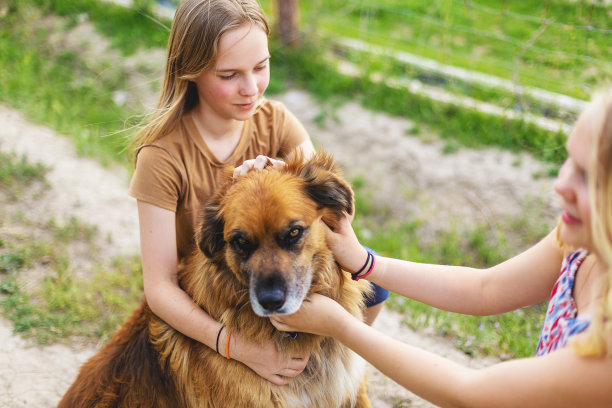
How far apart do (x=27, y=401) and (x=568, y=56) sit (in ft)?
16.9

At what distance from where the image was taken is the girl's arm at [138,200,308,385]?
86.3 inches

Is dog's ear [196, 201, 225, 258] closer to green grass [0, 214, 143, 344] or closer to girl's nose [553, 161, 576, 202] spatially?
girl's nose [553, 161, 576, 202]

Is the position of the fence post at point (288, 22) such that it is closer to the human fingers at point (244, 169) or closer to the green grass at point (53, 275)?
the green grass at point (53, 275)

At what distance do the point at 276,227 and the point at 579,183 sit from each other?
1047mm

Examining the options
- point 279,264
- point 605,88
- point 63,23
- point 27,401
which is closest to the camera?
point 605,88

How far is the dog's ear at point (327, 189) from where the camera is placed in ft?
7.08

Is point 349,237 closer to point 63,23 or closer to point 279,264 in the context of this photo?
point 279,264

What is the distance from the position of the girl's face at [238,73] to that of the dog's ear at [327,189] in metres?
0.41

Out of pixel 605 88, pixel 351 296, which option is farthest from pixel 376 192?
Answer: pixel 605 88

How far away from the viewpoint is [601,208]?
135 cm

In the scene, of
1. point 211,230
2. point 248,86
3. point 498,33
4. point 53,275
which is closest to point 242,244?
point 211,230

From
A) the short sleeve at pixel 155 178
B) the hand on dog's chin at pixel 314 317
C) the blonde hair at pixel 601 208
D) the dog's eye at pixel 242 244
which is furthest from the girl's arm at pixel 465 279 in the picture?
the short sleeve at pixel 155 178

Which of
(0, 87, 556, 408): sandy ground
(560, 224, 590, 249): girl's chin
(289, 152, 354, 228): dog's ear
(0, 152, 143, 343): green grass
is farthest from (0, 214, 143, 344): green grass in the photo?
(560, 224, 590, 249): girl's chin

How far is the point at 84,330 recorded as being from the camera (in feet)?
10.8
